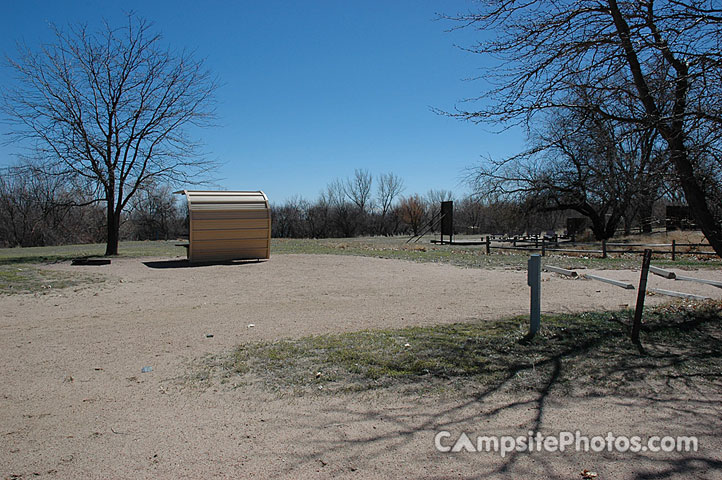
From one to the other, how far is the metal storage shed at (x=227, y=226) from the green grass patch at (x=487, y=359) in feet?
39.2

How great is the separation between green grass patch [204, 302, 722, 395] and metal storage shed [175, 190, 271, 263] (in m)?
11.9

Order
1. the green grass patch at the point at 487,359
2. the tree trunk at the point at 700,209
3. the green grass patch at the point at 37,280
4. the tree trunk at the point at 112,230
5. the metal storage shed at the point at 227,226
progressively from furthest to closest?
the tree trunk at the point at 112,230 < the metal storage shed at the point at 227,226 < the green grass patch at the point at 37,280 < the tree trunk at the point at 700,209 < the green grass patch at the point at 487,359

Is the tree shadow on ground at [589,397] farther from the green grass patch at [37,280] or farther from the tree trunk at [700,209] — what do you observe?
the green grass patch at [37,280]

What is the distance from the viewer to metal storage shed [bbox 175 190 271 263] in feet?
57.7

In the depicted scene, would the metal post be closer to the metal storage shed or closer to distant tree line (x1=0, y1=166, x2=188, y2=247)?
the metal storage shed

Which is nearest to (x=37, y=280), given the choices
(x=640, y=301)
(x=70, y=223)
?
(x=640, y=301)

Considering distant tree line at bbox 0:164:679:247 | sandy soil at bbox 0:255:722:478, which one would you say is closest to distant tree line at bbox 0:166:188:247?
distant tree line at bbox 0:164:679:247

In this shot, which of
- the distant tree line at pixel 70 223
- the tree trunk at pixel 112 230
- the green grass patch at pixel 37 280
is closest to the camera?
the green grass patch at pixel 37 280

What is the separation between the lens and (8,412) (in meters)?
4.34

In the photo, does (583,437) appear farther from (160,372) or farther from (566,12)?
(566,12)

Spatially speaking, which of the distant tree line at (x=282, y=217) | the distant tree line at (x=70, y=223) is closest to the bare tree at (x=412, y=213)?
the distant tree line at (x=282, y=217)

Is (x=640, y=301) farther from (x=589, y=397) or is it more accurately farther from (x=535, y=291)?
(x=589, y=397)

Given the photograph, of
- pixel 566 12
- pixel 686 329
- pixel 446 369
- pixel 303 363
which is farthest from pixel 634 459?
pixel 566 12

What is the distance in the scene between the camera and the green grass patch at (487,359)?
191 inches
